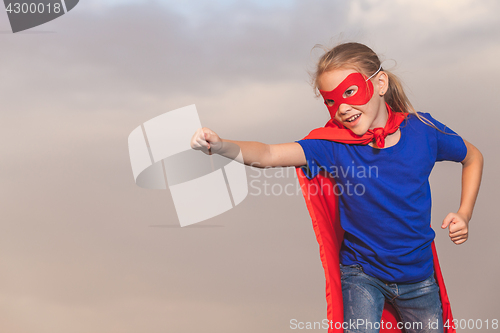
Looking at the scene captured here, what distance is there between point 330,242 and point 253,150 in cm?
60

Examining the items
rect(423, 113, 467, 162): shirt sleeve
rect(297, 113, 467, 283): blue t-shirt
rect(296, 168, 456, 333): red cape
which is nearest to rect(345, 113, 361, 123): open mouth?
rect(297, 113, 467, 283): blue t-shirt

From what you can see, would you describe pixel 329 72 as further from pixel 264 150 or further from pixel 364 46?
pixel 264 150

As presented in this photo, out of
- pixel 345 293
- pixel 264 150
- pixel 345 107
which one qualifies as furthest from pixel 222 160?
pixel 345 293

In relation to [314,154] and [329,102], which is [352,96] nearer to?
[329,102]

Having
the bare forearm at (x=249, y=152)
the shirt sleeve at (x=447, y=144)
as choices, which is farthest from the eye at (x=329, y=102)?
the shirt sleeve at (x=447, y=144)

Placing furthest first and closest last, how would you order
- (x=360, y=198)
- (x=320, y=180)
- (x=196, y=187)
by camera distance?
(x=196, y=187)
(x=320, y=180)
(x=360, y=198)

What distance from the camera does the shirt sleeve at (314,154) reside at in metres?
1.98

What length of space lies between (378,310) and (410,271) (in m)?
0.22

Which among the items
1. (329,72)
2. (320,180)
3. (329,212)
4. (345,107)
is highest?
(329,72)

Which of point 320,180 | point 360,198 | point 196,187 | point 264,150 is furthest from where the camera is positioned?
point 196,187

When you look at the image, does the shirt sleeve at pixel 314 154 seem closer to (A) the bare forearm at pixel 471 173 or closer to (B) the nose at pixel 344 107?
(B) the nose at pixel 344 107

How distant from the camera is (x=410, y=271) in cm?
202

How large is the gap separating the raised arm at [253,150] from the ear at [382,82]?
0.49 meters

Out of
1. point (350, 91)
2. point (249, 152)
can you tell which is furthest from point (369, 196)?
point (249, 152)
